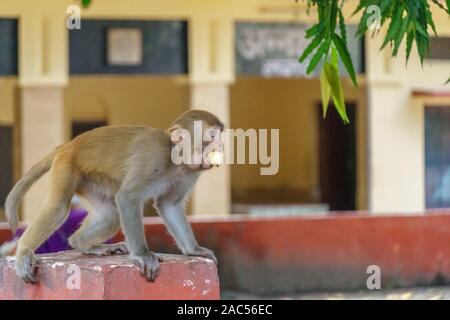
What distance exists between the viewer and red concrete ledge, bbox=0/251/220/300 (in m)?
5.97

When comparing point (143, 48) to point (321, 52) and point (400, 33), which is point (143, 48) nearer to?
point (321, 52)

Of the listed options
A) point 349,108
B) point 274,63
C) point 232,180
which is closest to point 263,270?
point 274,63

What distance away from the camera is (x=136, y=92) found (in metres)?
20.6

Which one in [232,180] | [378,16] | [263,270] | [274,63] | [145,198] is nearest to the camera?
[378,16]

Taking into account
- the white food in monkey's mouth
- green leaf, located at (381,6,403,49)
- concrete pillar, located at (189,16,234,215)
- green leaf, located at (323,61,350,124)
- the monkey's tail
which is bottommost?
the monkey's tail

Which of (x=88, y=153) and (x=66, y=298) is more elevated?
(x=88, y=153)

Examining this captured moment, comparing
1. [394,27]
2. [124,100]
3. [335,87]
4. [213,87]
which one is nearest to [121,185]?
[335,87]

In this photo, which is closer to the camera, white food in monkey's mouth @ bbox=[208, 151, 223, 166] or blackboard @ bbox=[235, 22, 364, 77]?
white food in monkey's mouth @ bbox=[208, 151, 223, 166]

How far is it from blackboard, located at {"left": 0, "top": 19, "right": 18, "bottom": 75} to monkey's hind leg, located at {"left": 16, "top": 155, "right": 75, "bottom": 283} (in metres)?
10.7

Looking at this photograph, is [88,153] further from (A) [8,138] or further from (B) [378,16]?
(A) [8,138]

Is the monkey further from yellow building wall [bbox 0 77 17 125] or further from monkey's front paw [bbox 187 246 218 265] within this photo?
yellow building wall [bbox 0 77 17 125]

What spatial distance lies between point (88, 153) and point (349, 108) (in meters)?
13.8

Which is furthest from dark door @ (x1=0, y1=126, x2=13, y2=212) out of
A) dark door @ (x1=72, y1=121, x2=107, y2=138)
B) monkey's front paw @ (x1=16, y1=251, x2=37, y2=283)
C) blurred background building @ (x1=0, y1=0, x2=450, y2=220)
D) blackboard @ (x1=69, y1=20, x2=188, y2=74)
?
monkey's front paw @ (x1=16, y1=251, x2=37, y2=283)

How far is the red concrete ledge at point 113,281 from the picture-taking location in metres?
5.97
